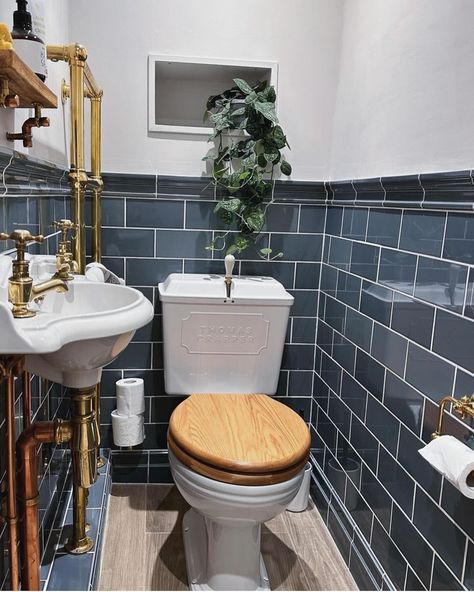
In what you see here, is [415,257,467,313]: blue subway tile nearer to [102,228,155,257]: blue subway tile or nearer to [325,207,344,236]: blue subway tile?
[325,207,344,236]: blue subway tile

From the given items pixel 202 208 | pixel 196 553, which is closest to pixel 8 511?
pixel 196 553

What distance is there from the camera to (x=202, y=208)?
6.53 ft

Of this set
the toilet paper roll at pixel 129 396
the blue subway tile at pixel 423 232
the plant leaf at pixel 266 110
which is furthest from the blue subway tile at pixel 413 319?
the toilet paper roll at pixel 129 396

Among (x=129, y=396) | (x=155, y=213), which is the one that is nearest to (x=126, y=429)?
(x=129, y=396)

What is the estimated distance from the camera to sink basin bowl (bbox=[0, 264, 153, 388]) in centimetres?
74

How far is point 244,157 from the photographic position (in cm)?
190

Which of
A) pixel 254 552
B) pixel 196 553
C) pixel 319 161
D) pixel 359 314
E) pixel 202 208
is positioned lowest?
pixel 196 553

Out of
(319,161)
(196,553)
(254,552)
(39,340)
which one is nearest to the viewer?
(39,340)

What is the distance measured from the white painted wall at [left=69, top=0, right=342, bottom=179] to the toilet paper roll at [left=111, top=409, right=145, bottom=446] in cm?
93

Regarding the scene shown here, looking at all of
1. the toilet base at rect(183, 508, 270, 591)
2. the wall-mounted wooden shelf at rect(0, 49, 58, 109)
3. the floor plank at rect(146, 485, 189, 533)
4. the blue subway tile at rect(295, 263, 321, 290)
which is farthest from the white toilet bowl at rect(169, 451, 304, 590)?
the wall-mounted wooden shelf at rect(0, 49, 58, 109)

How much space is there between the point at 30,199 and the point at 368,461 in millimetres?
1223

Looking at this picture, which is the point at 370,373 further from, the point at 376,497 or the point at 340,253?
the point at 340,253

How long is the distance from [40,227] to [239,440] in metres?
0.80

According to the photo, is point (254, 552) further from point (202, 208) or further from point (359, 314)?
point (202, 208)
